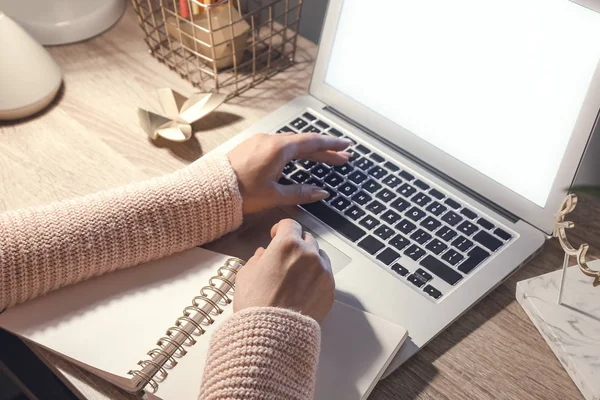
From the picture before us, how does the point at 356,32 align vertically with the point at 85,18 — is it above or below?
above

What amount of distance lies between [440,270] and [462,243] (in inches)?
1.9

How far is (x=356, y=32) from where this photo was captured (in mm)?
779

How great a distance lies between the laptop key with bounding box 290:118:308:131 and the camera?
0.81 metres

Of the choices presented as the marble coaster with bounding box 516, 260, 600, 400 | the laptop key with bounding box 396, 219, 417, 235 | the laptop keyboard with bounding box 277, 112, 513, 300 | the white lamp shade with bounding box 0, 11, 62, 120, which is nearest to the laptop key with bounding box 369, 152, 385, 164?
the laptop keyboard with bounding box 277, 112, 513, 300

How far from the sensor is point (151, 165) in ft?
2.54

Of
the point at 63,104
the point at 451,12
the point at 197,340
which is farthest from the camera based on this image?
the point at 63,104

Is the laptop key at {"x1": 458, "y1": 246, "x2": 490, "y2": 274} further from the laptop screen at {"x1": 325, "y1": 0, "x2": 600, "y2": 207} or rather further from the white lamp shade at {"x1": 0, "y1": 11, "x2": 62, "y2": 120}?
the white lamp shade at {"x1": 0, "y1": 11, "x2": 62, "y2": 120}

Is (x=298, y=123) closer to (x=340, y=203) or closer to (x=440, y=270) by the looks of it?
(x=340, y=203)

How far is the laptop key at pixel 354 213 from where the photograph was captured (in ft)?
2.32

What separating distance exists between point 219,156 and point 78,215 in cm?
16

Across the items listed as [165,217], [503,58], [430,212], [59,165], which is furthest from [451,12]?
[59,165]

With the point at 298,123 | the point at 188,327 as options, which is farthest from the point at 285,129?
the point at 188,327

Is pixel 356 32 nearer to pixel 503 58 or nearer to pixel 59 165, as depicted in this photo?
pixel 503 58

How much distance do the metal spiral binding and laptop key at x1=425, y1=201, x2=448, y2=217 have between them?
0.76 feet
